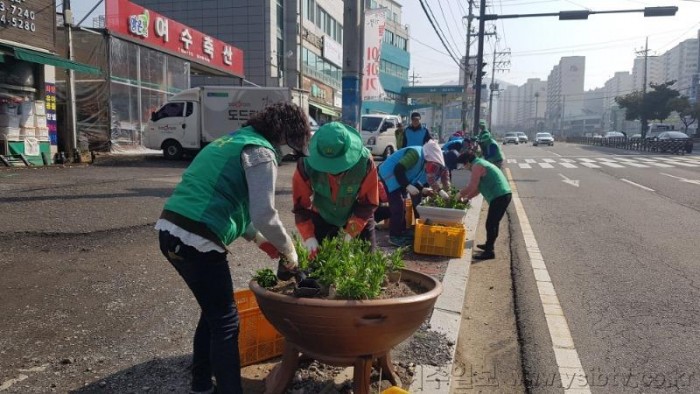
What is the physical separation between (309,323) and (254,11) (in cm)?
3016

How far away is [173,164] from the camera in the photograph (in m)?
16.7

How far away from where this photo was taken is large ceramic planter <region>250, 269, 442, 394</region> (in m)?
2.28

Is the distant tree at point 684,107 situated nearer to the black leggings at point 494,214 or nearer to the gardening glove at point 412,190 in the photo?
the black leggings at point 494,214

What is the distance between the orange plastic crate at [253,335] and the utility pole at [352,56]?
489 centimetres

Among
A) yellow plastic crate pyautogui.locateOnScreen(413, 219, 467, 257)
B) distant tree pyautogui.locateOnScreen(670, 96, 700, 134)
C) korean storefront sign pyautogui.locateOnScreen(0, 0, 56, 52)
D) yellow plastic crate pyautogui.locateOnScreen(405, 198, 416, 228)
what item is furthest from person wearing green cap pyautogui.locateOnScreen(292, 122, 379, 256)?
distant tree pyautogui.locateOnScreen(670, 96, 700, 134)

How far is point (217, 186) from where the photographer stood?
243cm

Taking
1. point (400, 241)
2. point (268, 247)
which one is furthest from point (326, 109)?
point (268, 247)

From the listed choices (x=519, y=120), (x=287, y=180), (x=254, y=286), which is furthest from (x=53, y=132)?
(x=519, y=120)

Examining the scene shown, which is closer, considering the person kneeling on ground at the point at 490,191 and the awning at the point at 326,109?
the person kneeling on ground at the point at 490,191

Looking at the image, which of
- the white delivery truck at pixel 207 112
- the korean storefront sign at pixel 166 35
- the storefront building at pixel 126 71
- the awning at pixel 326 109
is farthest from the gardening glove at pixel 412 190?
the awning at pixel 326 109

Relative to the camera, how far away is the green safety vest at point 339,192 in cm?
329

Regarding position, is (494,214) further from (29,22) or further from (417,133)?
(29,22)

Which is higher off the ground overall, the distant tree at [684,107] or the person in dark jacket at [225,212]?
the distant tree at [684,107]

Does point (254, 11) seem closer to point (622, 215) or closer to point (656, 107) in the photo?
point (622, 215)
